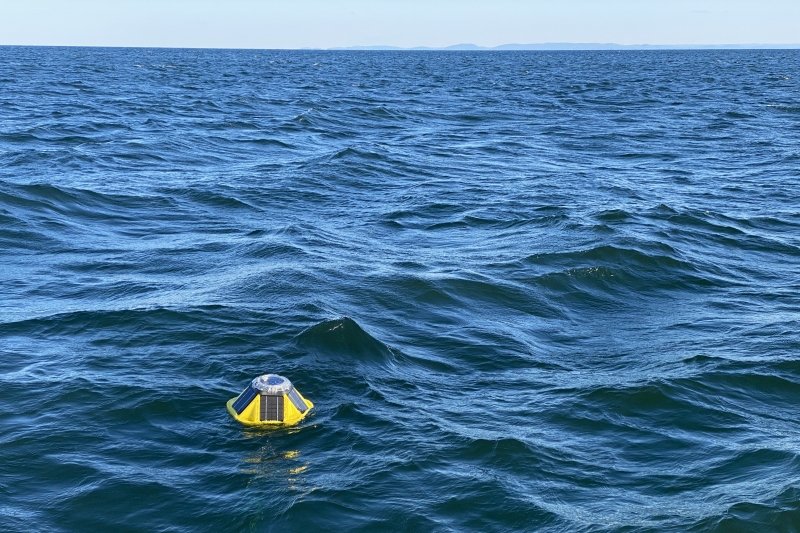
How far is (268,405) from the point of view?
13266 millimetres

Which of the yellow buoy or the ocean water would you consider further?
the yellow buoy

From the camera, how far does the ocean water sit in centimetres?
1191

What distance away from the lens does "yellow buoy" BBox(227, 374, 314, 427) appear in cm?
1327

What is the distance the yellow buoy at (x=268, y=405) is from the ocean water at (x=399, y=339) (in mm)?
218

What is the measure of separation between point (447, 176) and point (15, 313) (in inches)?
762

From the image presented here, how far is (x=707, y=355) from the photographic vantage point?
1664 centimetres

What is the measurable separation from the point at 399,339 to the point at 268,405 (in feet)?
14.9

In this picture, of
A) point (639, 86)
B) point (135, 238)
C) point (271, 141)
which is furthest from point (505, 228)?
point (639, 86)

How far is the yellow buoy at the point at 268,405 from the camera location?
13273 millimetres

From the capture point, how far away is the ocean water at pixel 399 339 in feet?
39.1

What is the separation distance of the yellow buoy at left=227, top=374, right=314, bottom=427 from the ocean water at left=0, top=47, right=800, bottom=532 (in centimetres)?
22

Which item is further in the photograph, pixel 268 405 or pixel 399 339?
pixel 399 339

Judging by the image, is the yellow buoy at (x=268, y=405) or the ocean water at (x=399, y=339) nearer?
the ocean water at (x=399, y=339)

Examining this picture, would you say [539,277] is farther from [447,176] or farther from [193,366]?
[447,176]
